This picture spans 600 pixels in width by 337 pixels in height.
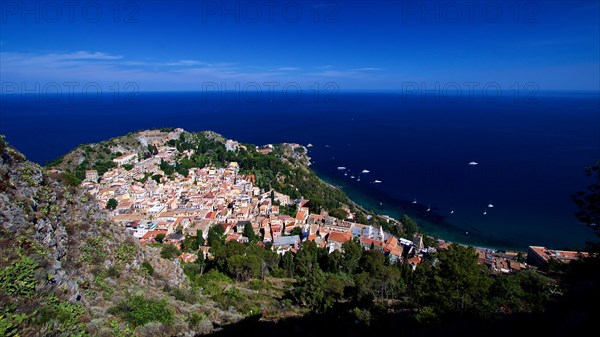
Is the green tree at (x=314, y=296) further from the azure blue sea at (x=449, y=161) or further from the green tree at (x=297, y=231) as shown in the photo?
the azure blue sea at (x=449, y=161)

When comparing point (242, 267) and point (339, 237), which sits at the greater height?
point (242, 267)

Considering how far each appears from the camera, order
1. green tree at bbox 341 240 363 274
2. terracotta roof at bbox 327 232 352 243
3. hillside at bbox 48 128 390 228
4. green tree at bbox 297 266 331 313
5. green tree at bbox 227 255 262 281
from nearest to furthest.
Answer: green tree at bbox 297 266 331 313 < green tree at bbox 227 255 262 281 < green tree at bbox 341 240 363 274 < terracotta roof at bbox 327 232 352 243 < hillside at bbox 48 128 390 228

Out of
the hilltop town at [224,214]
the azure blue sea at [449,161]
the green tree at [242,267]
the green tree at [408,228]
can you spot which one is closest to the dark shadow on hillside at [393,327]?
the green tree at [242,267]


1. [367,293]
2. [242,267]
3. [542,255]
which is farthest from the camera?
[542,255]

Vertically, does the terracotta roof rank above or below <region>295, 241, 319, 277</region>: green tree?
below

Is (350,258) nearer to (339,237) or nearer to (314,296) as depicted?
(339,237)

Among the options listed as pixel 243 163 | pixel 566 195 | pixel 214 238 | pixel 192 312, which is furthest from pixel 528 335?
pixel 566 195

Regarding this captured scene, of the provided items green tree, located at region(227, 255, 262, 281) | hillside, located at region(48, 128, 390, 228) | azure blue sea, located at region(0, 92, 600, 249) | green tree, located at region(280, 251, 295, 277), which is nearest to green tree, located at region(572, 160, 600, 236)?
green tree, located at region(227, 255, 262, 281)

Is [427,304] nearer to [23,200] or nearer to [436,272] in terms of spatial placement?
[436,272]

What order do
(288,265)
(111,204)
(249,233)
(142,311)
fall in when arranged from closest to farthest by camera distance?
1. (142,311)
2. (288,265)
3. (249,233)
4. (111,204)

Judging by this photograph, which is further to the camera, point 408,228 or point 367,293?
point 408,228

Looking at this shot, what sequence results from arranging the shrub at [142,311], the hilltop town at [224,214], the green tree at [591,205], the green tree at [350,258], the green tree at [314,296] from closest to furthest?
the green tree at [591,205], the shrub at [142,311], the green tree at [314,296], the green tree at [350,258], the hilltop town at [224,214]

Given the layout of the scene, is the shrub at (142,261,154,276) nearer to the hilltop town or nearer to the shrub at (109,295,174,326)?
the shrub at (109,295,174,326)

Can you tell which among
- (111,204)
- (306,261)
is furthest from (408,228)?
(111,204)
